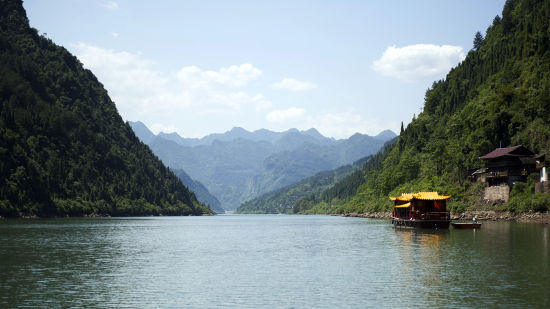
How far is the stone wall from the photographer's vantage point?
166225 mm

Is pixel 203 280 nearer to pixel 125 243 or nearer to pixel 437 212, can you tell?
pixel 125 243

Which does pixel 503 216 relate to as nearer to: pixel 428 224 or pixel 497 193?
pixel 497 193

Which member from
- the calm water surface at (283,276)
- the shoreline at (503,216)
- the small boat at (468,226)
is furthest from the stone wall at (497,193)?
the calm water surface at (283,276)

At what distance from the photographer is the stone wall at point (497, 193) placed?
16623 cm

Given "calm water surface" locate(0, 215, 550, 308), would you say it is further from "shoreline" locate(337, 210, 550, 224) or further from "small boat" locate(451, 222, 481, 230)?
"shoreline" locate(337, 210, 550, 224)

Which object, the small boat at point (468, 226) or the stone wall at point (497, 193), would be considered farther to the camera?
the stone wall at point (497, 193)

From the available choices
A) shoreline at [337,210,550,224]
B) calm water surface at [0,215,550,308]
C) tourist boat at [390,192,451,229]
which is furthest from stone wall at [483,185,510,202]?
calm water surface at [0,215,550,308]

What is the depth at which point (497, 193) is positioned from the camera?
6703 inches

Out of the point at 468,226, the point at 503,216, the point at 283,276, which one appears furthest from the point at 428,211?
the point at 283,276

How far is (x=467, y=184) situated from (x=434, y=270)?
148453 millimetres

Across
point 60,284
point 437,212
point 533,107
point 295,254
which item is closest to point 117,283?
point 60,284

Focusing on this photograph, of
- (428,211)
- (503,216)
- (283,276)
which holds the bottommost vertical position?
(283,276)

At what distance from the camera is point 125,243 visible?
4058 inches

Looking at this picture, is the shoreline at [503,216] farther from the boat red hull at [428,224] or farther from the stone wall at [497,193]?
the boat red hull at [428,224]
